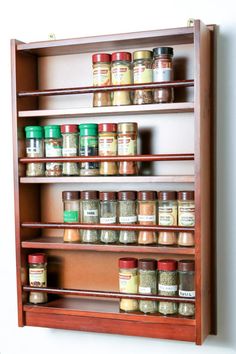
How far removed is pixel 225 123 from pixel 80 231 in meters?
0.61

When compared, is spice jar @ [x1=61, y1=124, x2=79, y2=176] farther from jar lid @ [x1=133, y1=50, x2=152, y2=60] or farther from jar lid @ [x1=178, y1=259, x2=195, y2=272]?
jar lid @ [x1=178, y1=259, x2=195, y2=272]

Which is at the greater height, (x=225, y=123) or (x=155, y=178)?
(x=225, y=123)

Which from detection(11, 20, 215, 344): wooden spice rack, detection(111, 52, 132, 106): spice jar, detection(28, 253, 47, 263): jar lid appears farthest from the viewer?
detection(28, 253, 47, 263): jar lid

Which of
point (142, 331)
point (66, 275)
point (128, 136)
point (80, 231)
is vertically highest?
point (128, 136)

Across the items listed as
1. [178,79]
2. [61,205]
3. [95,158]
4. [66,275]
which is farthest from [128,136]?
[66,275]

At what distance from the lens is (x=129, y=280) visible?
186cm

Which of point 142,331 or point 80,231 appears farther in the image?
point 80,231

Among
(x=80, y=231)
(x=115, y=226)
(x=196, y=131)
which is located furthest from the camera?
(x=80, y=231)

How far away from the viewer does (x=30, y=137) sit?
1.96 m

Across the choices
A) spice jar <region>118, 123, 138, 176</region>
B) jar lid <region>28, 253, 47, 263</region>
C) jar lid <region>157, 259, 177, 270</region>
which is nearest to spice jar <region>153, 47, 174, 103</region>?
spice jar <region>118, 123, 138, 176</region>

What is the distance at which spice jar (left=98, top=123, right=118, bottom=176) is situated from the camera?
1.87 m

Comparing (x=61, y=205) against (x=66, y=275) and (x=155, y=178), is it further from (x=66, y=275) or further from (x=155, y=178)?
(x=155, y=178)

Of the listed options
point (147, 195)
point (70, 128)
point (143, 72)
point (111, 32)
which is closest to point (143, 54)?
point (143, 72)

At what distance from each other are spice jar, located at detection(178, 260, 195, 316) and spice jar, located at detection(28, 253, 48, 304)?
0.48 m
